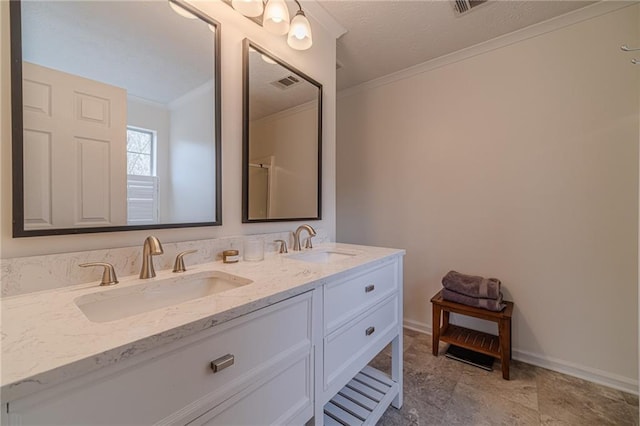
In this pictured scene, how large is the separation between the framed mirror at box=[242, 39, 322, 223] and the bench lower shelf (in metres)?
1.01

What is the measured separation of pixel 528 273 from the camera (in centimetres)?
187

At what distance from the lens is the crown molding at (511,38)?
160 centimetres

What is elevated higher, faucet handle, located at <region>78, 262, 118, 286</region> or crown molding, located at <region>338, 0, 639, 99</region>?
crown molding, located at <region>338, 0, 639, 99</region>

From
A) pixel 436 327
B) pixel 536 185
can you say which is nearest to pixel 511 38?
pixel 536 185

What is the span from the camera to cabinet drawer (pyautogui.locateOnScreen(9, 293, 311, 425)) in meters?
0.44

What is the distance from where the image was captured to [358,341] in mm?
1160

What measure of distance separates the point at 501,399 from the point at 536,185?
4.60 ft

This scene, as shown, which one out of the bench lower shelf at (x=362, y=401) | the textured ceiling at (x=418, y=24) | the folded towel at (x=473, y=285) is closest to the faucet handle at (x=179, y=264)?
the bench lower shelf at (x=362, y=401)

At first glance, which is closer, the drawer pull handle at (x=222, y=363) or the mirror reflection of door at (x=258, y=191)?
the drawer pull handle at (x=222, y=363)

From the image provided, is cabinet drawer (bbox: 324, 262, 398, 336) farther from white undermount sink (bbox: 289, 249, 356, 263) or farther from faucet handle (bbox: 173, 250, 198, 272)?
faucet handle (bbox: 173, 250, 198, 272)

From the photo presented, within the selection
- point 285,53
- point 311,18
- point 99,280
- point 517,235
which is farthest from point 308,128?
point 517,235

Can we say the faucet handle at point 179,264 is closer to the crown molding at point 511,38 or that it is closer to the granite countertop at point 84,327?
the granite countertop at point 84,327

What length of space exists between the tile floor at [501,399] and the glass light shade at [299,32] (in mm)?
2073

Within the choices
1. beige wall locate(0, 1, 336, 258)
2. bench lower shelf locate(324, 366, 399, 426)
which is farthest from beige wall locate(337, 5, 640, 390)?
bench lower shelf locate(324, 366, 399, 426)
